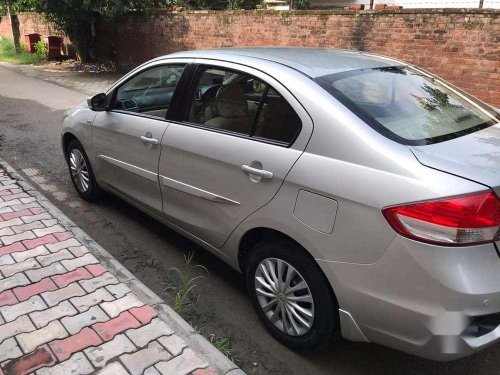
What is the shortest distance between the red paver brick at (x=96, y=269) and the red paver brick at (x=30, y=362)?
78cm

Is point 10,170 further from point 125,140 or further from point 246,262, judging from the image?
point 246,262

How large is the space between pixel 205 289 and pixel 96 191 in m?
1.88

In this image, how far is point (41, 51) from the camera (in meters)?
19.3

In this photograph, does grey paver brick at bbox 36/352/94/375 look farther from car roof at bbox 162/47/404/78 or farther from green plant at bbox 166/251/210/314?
car roof at bbox 162/47/404/78

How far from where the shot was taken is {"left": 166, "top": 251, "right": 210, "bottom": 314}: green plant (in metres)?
3.13

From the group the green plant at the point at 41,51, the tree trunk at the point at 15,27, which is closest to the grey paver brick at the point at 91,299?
the green plant at the point at 41,51

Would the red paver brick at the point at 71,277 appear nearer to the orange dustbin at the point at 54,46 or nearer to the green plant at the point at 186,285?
the green plant at the point at 186,285

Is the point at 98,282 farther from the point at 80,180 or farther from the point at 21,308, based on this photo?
the point at 80,180

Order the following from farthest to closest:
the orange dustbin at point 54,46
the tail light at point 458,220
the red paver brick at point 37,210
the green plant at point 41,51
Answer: the green plant at point 41,51 → the orange dustbin at point 54,46 → the red paver brick at point 37,210 → the tail light at point 458,220

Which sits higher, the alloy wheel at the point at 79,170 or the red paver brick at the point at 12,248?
the alloy wheel at the point at 79,170

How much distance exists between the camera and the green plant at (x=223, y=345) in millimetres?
2675

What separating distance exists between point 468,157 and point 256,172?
1083mm

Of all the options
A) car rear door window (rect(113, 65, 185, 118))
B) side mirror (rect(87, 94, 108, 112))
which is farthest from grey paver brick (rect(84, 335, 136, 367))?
side mirror (rect(87, 94, 108, 112))

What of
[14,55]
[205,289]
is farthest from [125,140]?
[14,55]
